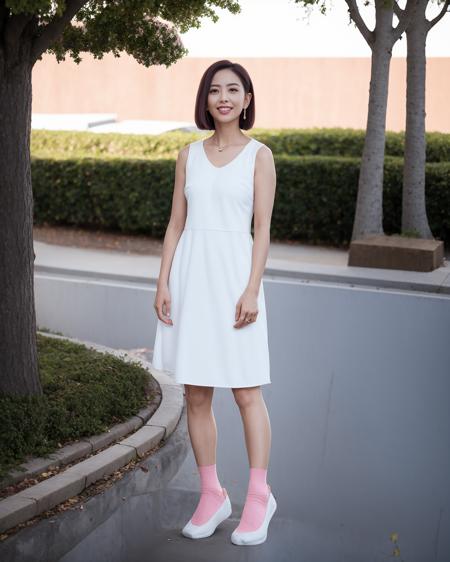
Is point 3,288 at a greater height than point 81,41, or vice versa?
point 81,41

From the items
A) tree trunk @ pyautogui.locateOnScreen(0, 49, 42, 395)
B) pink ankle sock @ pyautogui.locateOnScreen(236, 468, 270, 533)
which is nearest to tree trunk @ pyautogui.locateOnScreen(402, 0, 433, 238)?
tree trunk @ pyautogui.locateOnScreen(0, 49, 42, 395)

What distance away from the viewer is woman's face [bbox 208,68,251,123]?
3.79 metres

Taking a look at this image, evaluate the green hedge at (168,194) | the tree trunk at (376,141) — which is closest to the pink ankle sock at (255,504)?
the tree trunk at (376,141)

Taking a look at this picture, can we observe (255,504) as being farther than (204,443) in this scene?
No

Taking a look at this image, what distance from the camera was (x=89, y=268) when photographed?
10.1 metres

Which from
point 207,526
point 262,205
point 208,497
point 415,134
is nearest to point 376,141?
point 415,134

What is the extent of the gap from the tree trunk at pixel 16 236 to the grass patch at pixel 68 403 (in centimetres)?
17

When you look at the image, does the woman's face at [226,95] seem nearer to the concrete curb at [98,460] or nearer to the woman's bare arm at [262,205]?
the woman's bare arm at [262,205]

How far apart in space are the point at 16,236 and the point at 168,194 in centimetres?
740

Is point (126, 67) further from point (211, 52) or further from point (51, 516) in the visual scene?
point (51, 516)

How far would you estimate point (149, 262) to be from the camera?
35.4 feet

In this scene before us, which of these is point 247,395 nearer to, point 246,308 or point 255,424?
point 255,424

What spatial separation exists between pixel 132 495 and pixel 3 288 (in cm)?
136

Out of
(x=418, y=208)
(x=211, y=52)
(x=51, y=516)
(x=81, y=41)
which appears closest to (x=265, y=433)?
(x=51, y=516)
